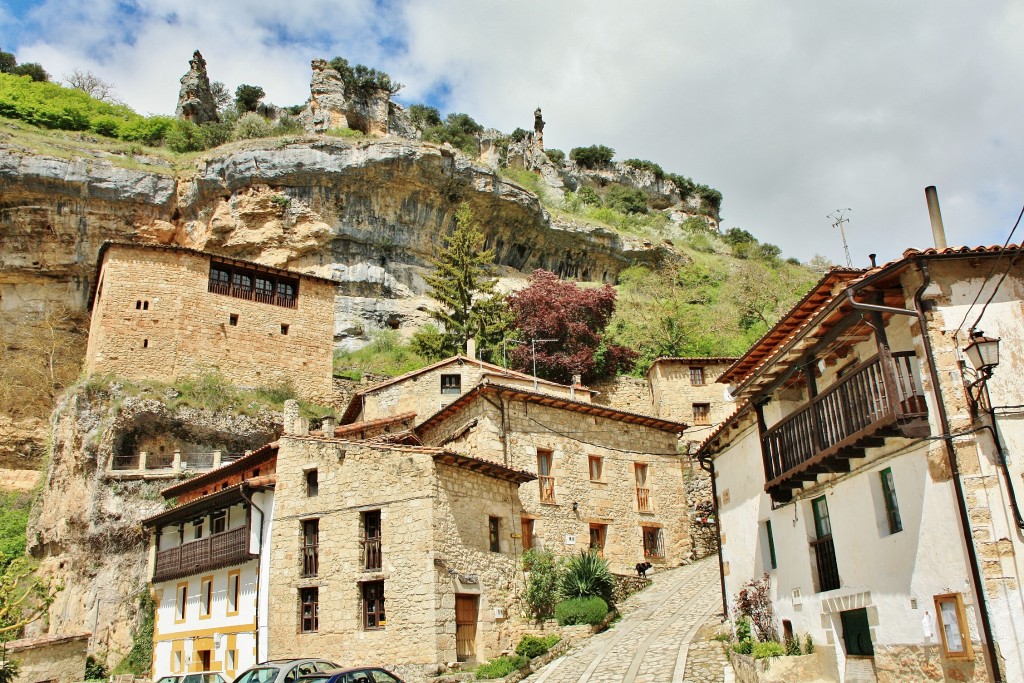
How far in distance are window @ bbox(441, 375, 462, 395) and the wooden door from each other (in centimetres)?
1170

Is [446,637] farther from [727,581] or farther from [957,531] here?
[957,531]

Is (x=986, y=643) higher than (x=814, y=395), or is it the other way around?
(x=814, y=395)

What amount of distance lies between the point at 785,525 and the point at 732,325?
30.8 meters

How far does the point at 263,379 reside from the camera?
34.8 metres

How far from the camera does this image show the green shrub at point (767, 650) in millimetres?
13773

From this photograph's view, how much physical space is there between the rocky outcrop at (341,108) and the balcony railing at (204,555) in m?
33.8

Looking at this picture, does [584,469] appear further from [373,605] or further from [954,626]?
[954,626]

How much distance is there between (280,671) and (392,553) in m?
5.96

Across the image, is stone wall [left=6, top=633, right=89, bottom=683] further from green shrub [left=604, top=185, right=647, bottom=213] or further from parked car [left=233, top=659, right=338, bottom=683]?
green shrub [left=604, top=185, right=647, bottom=213]

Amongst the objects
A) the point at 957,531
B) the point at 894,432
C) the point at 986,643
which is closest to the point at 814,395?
the point at 894,432

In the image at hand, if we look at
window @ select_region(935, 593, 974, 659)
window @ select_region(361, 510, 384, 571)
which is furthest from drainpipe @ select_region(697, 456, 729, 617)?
window @ select_region(361, 510, 384, 571)

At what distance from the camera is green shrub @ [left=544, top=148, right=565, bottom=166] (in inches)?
3103

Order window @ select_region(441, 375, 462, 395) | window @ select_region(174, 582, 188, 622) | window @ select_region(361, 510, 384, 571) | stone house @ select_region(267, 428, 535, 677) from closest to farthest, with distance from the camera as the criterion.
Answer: stone house @ select_region(267, 428, 535, 677) → window @ select_region(361, 510, 384, 571) → window @ select_region(174, 582, 188, 622) → window @ select_region(441, 375, 462, 395)

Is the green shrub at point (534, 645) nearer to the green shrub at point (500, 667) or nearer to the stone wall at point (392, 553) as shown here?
the green shrub at point (500, 667)
